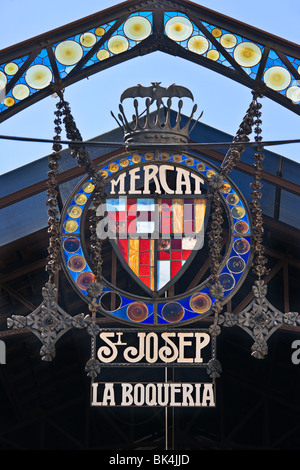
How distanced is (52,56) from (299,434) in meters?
14.9

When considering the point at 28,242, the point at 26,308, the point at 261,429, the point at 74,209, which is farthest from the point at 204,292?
the point at 261,429

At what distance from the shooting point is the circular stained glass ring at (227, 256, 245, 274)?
55.7ft

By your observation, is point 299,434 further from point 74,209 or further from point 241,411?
point 74,209

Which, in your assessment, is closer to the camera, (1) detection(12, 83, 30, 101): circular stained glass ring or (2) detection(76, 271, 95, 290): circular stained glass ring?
(2) detection(76, 271, 95, 290): circular stained glass ring

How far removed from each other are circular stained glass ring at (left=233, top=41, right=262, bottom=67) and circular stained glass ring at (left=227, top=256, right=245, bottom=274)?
289 centimetres

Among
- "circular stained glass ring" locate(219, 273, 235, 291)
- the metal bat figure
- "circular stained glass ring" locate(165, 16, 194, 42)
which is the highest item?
"circular stained glass ring" locate(165, 16, 194, 42)

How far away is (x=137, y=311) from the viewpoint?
16.8m

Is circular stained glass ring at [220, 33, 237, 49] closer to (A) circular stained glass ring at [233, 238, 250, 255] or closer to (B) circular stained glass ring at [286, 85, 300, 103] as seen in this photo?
(B) circular stained glass ring at [286, 85, 300, 103]

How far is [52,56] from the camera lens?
17141 mm

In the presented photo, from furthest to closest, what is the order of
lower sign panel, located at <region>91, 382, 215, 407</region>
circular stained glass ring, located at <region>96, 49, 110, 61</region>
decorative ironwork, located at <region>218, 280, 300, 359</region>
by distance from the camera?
circular stained glass ring, located at <region>96, 49, 110, 61</region> → decorative ironwork, located at <region>218, 280, 300, 359</region> → lower sign panel, located at <region>91, 382, 215, 407</region>

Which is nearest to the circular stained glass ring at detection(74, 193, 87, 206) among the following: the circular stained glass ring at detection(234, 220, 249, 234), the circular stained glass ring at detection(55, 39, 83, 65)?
the circular stained glass ring at detection(55, 39, 83, 65)

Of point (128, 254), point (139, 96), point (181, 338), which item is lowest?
point (181, 338)

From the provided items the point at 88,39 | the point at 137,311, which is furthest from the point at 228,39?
the point at 137,311

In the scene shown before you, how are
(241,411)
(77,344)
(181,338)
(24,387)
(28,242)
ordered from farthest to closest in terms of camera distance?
(241,411) → (24,387) → (77,344) → (28,242) → (181,338)
